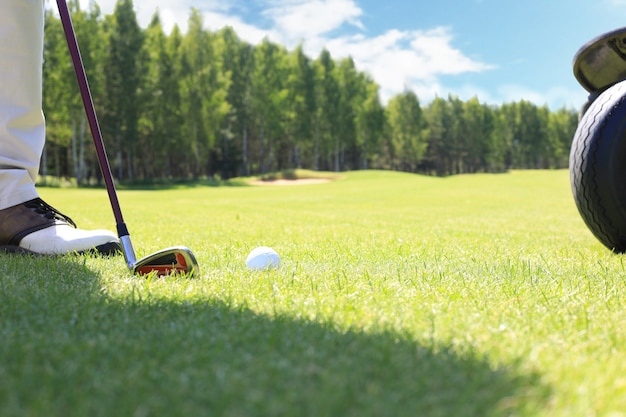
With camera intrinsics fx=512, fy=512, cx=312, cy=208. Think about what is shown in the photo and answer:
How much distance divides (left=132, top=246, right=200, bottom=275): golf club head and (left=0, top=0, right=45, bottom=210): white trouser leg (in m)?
0.97

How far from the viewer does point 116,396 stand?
2.99 feet

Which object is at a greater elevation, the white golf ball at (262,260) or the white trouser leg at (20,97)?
the white trouser leg at (20,97)

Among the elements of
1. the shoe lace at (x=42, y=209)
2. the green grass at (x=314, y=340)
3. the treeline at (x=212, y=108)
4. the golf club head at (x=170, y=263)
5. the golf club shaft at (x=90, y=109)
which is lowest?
the green grass at (x=314, y=340)

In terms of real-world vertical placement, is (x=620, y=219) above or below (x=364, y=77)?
below

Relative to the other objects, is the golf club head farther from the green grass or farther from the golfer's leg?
the golfer's leg

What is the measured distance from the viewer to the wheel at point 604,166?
2582 millimetres

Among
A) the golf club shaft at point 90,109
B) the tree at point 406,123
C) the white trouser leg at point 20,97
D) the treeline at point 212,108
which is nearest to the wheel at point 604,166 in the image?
the golf club shaft at point 90,109

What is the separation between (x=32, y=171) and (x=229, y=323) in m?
1.89

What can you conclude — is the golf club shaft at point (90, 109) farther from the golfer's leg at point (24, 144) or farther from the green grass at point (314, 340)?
the green grass at point (314, 340)

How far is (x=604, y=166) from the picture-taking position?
2598mm

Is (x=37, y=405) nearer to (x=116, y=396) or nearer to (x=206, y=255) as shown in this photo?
(x=116, y=396)

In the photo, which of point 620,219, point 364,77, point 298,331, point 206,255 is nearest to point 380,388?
point 298,331

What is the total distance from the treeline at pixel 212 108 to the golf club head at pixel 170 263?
29501 mm

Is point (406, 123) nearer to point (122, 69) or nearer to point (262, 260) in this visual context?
point (122, 69)
